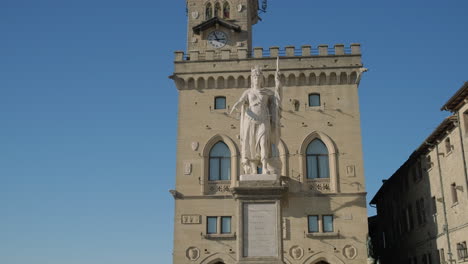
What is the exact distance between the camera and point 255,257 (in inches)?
637

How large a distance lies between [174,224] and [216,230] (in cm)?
287

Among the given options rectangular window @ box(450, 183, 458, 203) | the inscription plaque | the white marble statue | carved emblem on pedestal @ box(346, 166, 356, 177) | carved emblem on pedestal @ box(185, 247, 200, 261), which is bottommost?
the inscription plaque

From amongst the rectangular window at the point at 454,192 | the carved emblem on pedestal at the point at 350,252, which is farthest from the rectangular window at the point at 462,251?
the carved emblem on pedestal at the point at 350,252

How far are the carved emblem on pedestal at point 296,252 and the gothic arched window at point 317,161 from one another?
493cm

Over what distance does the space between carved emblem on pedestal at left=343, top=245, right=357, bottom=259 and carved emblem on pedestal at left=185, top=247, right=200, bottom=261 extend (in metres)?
9.65

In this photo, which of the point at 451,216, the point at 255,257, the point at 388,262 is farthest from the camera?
the point at 388,262

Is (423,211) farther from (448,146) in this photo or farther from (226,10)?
(226,10)

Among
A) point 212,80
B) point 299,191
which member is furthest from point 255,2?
point 299,191

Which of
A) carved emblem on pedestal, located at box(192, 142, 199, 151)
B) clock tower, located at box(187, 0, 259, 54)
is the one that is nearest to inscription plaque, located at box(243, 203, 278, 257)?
carved emblem on pedestal, located at box(192, 142, 199, 151)

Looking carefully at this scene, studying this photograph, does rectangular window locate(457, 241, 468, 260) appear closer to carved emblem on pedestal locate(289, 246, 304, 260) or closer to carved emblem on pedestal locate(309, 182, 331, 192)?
carved emblem on pedestal locate(309, 182, 331, 192)

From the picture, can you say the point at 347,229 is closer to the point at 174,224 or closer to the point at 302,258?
the point at 302,258

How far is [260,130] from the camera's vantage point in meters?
17.7

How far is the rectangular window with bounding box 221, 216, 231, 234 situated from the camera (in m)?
36.5

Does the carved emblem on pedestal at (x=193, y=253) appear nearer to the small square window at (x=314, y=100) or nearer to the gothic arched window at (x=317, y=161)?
the gothic arched window at (x=317, y=161)
